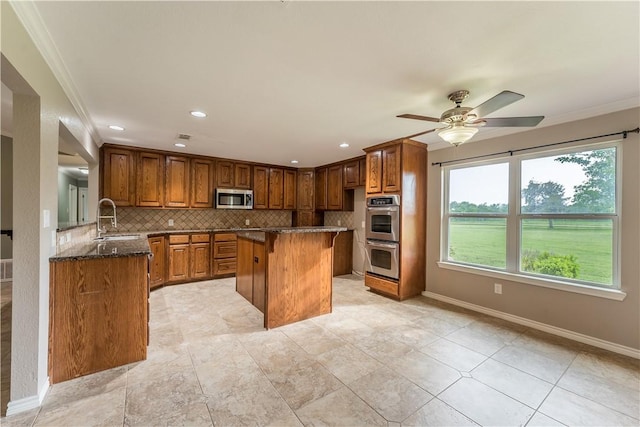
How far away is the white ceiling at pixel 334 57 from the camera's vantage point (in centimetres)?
→ 144

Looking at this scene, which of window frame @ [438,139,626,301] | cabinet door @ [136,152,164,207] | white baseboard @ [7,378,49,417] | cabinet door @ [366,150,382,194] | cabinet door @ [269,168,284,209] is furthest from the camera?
cabinet door @ [269,168,284,209]

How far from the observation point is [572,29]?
155cm

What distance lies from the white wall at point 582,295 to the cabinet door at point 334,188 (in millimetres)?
2340

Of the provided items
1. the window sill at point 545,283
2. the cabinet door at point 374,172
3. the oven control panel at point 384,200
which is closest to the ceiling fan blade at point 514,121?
the oven control panel at point 384,200

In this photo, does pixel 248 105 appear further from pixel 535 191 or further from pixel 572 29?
pixel 535 191

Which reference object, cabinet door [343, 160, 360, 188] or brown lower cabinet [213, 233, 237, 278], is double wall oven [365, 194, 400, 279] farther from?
brown lower cabinet [213, 233, 237, 278]

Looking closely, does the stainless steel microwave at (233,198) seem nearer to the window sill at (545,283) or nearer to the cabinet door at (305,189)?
the cabinet door at (305,189)

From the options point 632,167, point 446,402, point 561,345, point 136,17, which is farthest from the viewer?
point 561,345

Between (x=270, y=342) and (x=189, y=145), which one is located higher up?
(x=189, y=145)

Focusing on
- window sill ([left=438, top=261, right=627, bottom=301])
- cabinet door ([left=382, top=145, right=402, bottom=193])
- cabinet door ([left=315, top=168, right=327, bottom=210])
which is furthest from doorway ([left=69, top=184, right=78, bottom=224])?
window sill ([left=438, top=261, right=627, bottom=301])

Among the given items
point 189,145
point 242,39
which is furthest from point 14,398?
point 189,145

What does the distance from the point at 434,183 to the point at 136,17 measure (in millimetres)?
3922

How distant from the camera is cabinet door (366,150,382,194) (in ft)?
13.8

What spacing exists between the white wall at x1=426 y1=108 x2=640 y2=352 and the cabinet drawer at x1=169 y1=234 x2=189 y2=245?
4.44 meters
